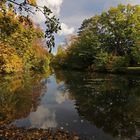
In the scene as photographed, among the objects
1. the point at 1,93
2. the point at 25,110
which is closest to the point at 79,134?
the point at 25,110

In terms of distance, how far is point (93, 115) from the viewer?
22406 mm

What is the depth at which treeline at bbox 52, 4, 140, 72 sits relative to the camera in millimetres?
73812

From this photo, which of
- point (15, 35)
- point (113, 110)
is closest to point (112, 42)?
point (113, 110)

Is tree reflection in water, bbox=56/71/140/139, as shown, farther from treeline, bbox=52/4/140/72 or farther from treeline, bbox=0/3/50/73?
treeline, bbox=52/4/140/72

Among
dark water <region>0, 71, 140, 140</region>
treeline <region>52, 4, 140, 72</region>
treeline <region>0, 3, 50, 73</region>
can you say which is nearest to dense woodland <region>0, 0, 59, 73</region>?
treeline <region>0, 3, 50, 73</region>

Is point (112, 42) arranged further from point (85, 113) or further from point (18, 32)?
point (18, 32)

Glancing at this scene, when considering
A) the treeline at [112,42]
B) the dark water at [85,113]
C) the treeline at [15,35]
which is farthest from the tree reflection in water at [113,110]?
the treeline at [112,42]

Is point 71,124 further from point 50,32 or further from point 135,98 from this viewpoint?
point 135,98

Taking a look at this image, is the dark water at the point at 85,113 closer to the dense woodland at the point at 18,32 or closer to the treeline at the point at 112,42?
the dense woodland at the point at 18,32

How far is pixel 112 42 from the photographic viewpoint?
8294 cm

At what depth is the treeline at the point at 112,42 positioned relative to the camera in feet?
242

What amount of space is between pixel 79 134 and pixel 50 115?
684 centimetres

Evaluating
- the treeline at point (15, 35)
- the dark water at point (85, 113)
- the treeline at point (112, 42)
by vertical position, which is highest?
the treeline at point (112, 42)

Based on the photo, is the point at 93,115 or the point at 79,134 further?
the point at 93,115
